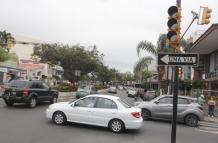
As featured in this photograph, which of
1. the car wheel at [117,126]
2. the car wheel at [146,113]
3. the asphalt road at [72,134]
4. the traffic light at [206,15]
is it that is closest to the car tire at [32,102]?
the asphalt road at [72,134]

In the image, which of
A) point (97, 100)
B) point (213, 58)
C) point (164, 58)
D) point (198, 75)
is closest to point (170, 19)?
point (164, 58)

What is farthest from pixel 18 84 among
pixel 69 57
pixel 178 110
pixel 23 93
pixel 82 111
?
pixel 69 57

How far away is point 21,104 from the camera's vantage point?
2247 centimetres

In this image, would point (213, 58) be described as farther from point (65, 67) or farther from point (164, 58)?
point (164, 58)

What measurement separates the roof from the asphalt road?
10211mm

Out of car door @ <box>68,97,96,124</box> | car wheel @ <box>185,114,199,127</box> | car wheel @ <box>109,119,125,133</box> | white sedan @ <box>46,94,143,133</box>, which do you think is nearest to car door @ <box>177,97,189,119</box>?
car wheel @ <box>185,114,199,127</box>

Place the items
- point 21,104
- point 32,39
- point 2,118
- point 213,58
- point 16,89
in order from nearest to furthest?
point 2,118 < point 16,89 < point 21,104 < point 213,58 < point 32,39

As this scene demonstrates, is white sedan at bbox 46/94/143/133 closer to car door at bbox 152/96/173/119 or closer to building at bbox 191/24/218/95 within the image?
car door at bbox 152/96/173/119

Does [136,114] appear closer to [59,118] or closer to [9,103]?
[59,118]

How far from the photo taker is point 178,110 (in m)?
18.7

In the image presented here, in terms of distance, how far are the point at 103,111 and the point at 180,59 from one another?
17.7 feet

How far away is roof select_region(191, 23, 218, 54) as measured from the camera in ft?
79.0

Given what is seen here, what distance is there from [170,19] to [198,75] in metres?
35.4

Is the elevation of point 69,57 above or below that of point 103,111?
above
